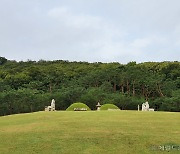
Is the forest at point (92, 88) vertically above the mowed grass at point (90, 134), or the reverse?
the forest at point (92, 88)

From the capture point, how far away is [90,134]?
16516 millimetres

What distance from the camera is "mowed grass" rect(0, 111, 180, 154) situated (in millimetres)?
14164

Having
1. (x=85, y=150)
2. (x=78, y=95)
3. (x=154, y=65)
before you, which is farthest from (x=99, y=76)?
(x=85, y=150)

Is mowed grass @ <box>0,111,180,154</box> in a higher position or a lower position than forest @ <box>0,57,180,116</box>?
lower

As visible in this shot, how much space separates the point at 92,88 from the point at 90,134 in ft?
112

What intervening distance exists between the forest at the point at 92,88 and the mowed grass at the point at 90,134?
71.0ft

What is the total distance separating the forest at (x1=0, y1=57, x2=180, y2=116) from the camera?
44.0 meters

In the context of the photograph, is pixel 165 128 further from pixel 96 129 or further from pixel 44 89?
pixel 44 89

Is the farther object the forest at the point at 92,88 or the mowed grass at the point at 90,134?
the forest at the point at 92,88

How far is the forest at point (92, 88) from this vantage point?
144 feet

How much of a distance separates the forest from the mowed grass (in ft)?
71.0

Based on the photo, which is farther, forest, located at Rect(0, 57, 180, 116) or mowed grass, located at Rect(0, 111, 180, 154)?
forest, located at Rect(0, 57, 180, 116)

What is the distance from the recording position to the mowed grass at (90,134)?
558 inches

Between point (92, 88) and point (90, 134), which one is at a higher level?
point (92, 88)
